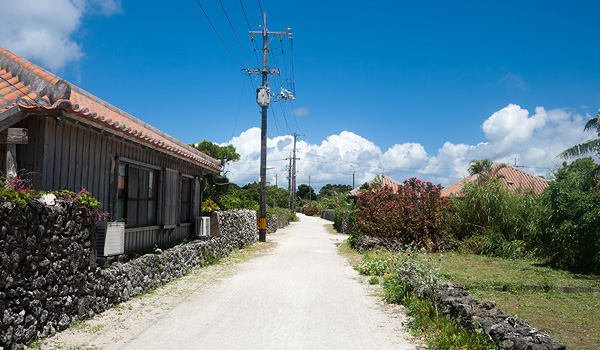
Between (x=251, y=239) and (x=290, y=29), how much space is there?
12451 mm

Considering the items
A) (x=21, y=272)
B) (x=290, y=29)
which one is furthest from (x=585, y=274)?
(x=290, y=29)

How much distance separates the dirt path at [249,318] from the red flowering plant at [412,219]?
22.0 feet

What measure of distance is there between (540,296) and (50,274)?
880 centimetres

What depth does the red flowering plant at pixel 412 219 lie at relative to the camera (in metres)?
17.2

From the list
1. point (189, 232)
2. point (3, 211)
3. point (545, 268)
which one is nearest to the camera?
point (3, 211)

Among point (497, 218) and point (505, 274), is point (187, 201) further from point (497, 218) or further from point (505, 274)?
point (497, 218)

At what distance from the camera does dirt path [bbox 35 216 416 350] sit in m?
A: 5.69

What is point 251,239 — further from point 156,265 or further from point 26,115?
point 26,115

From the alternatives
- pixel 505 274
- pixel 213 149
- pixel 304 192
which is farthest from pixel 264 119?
pixel 304 192

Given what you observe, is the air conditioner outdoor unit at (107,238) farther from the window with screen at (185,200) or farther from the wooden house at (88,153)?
the window with screen at (185,200)

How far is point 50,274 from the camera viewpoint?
5.52 m

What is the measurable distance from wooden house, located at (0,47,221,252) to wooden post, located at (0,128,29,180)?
12 mm

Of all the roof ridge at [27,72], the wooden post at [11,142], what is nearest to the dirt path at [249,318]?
the wooden post at [11,142]

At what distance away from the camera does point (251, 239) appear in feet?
68.7
